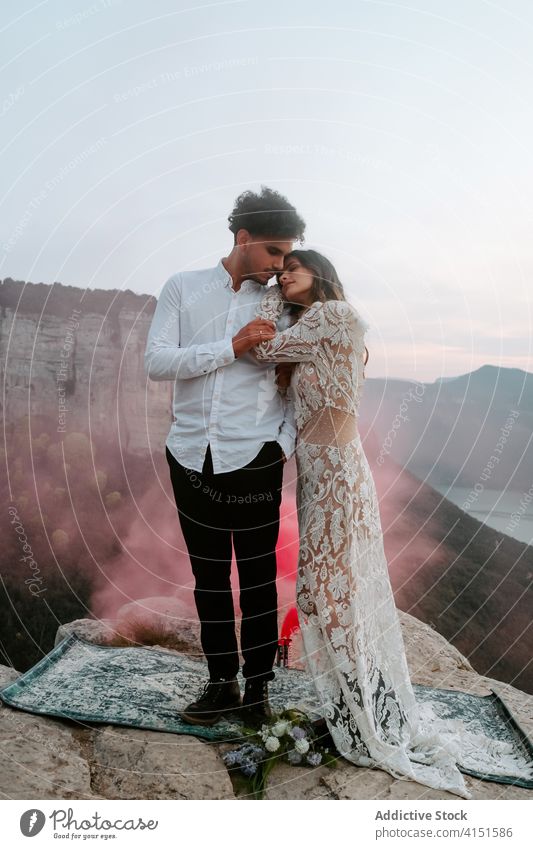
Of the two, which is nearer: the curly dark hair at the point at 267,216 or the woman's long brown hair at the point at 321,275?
the woman's long brown hair at the point at 321,275

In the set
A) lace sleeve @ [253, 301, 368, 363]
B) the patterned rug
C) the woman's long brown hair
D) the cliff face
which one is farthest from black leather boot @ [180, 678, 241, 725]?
the cliff face

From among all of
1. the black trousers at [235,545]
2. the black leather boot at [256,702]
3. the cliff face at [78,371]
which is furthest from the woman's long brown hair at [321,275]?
the cliff face at [78,371]

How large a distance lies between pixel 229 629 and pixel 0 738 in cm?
101

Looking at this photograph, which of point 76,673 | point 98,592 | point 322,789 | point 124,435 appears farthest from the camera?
point 124,435

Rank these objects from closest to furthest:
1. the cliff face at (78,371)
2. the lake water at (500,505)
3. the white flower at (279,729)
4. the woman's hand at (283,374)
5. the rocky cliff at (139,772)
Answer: the rocky cliff at (139,772) → the white flower at (279,729) → the woman's hand at (283,374) → the lake water at (500,505) → the cliff face at (78,371)

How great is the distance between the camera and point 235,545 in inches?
126

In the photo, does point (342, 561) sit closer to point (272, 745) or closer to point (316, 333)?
point (272, 745)

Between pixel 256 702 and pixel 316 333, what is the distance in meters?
1.58

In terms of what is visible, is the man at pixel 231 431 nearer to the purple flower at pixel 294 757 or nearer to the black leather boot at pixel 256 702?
the black leather boot at pixel 256 702

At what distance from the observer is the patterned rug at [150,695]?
130 inches

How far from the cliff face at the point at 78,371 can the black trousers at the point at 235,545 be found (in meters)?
3.39
